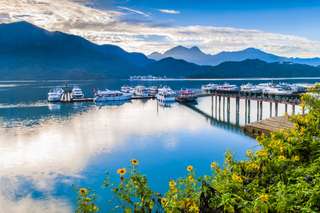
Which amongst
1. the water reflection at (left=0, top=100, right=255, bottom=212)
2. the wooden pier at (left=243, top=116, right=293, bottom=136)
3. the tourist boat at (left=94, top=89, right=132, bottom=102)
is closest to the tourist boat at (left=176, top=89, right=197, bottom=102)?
the tourist boat at (left=94, top=89, right=132, bottom=102)

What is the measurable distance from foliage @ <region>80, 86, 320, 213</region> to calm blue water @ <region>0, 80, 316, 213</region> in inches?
517

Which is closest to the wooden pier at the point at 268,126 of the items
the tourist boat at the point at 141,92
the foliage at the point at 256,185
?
the foliage at the point at 256,185

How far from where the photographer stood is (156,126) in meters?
42.3

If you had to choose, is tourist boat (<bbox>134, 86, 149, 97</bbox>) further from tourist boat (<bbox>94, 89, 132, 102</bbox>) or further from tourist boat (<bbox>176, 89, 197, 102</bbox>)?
tourist boat (<bbox>176, 89, 197, 102</bbox>)

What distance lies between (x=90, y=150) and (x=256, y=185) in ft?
84.6

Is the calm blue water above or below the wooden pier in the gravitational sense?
below

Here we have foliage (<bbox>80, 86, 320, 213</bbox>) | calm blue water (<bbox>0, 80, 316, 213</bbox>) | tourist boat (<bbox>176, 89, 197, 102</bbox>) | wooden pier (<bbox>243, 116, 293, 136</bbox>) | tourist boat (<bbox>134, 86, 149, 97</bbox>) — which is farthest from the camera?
tourist boat (<bbox>134, 86, 149, 97</bbox>)

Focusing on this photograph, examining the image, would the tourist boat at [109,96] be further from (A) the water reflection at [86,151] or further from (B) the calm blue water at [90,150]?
(A) the water reflection at [86,151]

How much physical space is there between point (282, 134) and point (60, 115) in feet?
162

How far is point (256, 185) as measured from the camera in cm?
477

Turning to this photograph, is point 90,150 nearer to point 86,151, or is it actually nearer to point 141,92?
point 86,151

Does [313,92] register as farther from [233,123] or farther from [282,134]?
[233,123]

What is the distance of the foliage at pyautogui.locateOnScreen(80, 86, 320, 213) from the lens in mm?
4027

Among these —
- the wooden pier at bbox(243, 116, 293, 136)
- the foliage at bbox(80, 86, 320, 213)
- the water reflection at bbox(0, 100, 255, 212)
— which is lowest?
the water reflection at bbox(0, 100, 255, 212)
